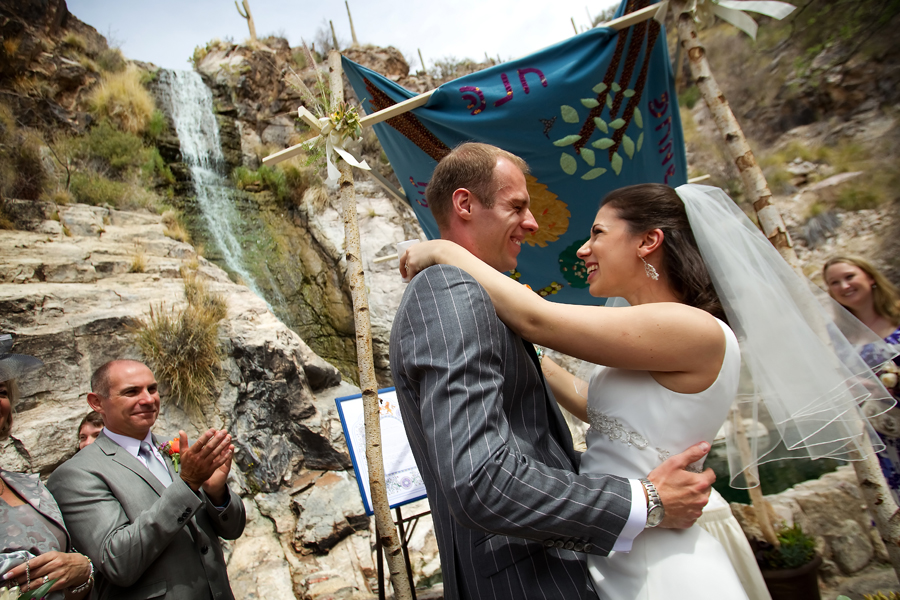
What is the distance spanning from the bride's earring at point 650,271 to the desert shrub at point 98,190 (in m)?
9.91

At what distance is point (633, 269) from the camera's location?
1648 mm

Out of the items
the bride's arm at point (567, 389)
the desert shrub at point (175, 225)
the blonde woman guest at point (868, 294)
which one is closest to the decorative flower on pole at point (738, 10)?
the blonde woman guest at point (868, 294)

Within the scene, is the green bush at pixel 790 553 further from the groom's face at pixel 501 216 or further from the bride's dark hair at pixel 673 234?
the groom's face at pixel 501 216

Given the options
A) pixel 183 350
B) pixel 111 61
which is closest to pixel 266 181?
pixel 111 61

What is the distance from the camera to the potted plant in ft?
11.7

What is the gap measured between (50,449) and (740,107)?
21.1 meters

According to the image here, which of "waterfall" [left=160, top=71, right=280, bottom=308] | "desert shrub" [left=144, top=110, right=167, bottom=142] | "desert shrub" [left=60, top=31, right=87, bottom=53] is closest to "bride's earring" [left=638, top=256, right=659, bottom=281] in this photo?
"waterfall" [left=160, top=71, right=280, bottom=308]

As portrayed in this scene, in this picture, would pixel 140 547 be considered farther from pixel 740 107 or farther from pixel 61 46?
pixel 740 107

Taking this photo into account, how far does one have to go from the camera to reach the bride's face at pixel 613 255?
165cm

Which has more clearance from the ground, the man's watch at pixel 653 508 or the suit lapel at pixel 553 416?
the suit lapel at pixel 553 416

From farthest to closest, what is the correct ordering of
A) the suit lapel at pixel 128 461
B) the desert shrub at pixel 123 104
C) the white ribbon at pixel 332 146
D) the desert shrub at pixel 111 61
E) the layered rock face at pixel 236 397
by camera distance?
the desert shrub at pixel 111 61
the desert shrub at pixel 123 104
the layered rock face at pixel 236 397
the white ribbon at pixel 332 146
the suit lapel at pixel 128 461

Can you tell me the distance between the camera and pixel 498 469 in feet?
3.37

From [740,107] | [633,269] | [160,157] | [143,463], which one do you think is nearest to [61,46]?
[160,157]

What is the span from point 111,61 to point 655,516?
16807mm
